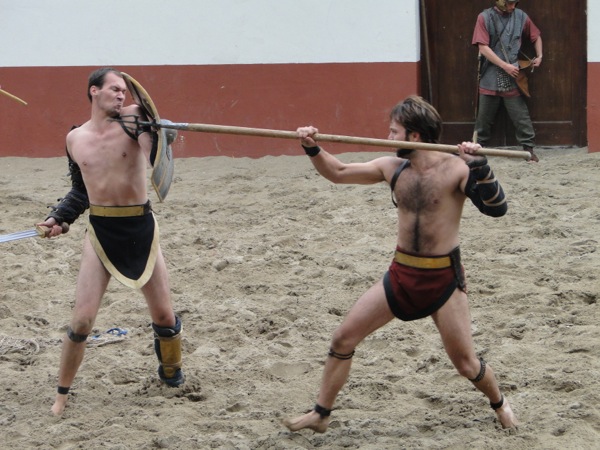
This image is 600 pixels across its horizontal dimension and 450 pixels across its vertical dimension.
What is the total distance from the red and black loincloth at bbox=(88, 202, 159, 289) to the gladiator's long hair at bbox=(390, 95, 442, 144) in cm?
157

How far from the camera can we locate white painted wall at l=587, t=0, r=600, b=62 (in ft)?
34.0

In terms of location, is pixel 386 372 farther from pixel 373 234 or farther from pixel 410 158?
pixel 373 234

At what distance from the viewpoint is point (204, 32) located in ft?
35.3

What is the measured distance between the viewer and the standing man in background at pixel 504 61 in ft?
34.2

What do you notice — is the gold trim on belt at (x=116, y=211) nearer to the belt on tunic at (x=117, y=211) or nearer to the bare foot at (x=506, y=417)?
the belt on tunic at (x=117, y=211)

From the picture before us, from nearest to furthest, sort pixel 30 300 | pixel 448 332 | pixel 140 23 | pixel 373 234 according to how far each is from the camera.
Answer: pixel 448 332
pixel 30 300
pixel 373 234
pixel 140 23

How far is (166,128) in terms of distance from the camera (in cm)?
521

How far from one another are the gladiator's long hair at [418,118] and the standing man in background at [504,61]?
19.2ft

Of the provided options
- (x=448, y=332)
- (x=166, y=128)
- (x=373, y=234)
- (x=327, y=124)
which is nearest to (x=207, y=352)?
(x=166, y=128)

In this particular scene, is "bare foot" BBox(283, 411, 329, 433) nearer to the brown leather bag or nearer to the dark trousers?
the dark trousers

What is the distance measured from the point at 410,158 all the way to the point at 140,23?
263 inches

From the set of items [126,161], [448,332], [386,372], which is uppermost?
[126,161]

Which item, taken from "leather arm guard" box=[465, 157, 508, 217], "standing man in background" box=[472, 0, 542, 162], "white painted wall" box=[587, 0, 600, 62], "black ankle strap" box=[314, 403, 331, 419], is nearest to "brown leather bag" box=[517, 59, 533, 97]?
"standing man in background" box=[472, 0, 542, 162]

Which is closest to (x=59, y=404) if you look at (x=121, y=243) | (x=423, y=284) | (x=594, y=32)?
(x=121, y=243)
